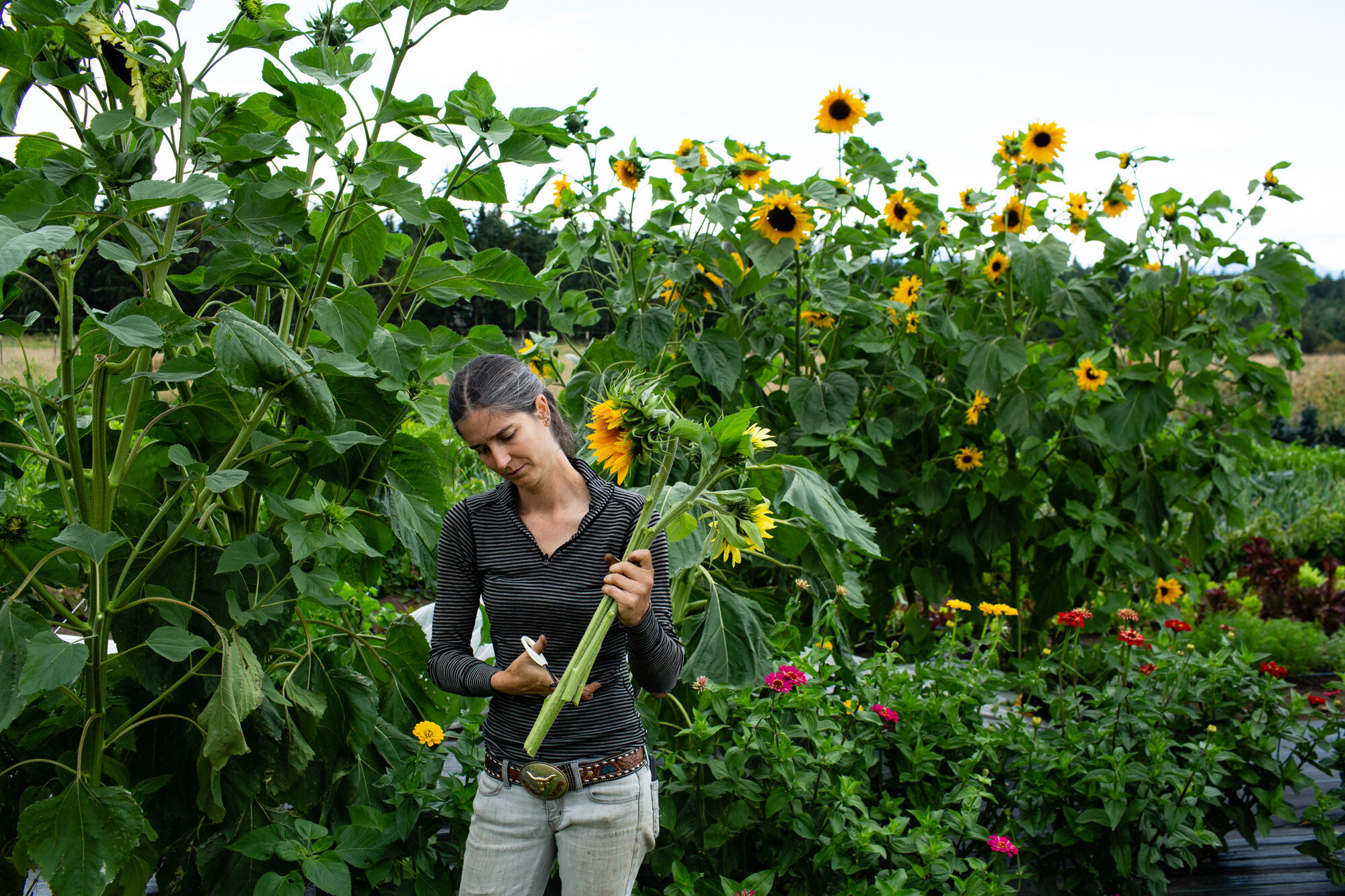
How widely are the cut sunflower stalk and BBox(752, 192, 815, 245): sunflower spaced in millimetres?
1590

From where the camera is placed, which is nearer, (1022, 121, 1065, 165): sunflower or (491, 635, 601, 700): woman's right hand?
(491, 635, 601, 700): woman's right hand

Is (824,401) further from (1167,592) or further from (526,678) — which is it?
(526,678)

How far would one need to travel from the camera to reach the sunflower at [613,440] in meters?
1.21

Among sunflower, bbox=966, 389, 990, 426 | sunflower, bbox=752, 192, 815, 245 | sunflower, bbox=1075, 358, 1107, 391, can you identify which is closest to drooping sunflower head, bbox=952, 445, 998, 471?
sunflower, bbox=966, 389, 990, 426

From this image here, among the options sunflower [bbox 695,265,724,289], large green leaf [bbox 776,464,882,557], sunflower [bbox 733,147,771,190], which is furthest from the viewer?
sunflower [bbox 733,147,771,190]

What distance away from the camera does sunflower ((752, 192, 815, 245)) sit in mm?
2740

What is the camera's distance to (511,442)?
139 centimetres

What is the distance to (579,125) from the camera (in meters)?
2.13

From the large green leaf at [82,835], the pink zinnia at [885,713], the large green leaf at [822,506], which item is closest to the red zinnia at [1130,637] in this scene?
the pink zinnia at [885,713]

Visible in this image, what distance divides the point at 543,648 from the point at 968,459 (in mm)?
2276

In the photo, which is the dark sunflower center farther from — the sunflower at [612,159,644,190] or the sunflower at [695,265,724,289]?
the sunflower at [612,159,644,190]

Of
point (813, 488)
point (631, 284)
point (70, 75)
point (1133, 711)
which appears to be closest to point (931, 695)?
point (1133, 711)

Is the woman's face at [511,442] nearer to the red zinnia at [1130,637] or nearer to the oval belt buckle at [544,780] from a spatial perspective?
the oval belt buckle at [544,780]

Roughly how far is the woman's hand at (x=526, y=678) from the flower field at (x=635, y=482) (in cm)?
5
